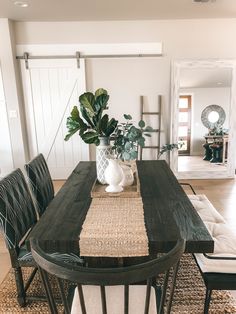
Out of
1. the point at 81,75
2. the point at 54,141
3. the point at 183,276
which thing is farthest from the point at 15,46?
the point at 183,276

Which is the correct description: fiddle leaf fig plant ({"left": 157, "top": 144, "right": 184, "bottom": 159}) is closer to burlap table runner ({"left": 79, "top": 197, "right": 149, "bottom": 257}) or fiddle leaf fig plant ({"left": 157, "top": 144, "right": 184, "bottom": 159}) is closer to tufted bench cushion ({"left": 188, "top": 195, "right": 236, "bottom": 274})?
tufted bench cushion ({"left": 188, "top": 195, "right": 236, "bottom": 274})

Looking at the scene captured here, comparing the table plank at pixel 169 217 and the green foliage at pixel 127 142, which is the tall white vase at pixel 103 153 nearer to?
the green foliage at pixel 127 142

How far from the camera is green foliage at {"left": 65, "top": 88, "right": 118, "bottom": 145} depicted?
1772 millimetres

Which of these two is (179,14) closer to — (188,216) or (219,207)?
(219,207)

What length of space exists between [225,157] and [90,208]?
3.43 meters

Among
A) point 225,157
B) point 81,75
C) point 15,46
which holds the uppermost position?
point 15,46

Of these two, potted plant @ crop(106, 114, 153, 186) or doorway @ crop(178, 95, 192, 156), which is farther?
doorway @ crop(178, 95, 192, 156)

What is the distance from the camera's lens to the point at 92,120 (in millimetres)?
1808

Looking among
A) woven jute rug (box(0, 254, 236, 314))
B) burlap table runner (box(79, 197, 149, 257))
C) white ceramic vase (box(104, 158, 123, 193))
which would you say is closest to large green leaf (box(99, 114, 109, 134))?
white ceramic vase (box(104, 158, 123, 193))

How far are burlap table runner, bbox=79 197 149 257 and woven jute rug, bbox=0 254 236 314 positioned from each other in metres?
0.79

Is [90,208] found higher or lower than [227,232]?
higher

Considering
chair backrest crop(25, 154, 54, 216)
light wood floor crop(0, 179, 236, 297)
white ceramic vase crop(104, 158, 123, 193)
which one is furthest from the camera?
light wood floor crop(0, 179, 236, 297)

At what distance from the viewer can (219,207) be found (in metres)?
3.21

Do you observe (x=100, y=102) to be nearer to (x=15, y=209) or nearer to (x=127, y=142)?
(x=127, y=142)
